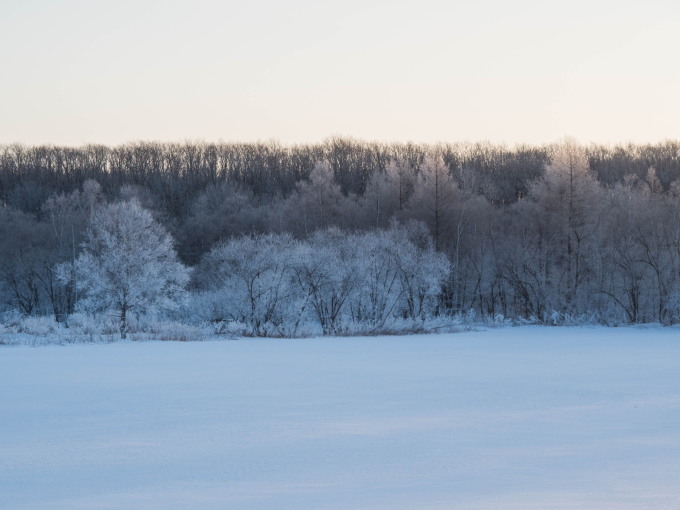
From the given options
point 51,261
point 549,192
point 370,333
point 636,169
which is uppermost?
point 636,169

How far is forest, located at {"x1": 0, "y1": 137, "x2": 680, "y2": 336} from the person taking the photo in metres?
37.5

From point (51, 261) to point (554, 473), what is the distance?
45.7 meters

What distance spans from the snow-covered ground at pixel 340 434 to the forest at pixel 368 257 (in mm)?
15156

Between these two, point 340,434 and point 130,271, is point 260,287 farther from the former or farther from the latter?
point 340,434

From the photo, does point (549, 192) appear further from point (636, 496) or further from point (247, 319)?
point (636, 496)

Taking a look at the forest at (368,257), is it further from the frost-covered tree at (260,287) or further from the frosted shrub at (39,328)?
the frosted shrub at (39,328)

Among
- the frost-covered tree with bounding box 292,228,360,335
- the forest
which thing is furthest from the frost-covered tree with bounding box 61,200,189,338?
the frost-covered tree with bounding box 292,228,360,335

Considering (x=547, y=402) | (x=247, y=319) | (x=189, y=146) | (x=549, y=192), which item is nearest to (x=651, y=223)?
(x=549, y=192)

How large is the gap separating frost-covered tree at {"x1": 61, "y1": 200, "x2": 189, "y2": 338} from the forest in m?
0.08

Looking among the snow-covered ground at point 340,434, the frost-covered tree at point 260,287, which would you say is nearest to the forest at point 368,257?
the frost-covered tree at point 260,287

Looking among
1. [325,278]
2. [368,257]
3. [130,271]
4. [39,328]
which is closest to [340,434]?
[39,328]

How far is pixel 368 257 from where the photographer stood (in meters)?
39.8

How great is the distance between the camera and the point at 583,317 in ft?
132

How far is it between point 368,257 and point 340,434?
28.9 metres
